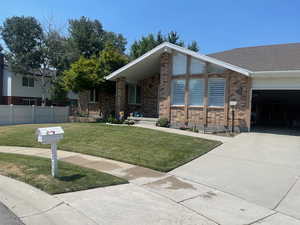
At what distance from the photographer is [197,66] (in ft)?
41.4

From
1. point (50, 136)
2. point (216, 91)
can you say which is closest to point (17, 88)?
point (216, 91)

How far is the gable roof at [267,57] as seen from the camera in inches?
437

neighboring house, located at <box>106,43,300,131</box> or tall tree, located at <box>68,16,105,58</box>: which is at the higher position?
Answer: tall tree, located at <box>68,16,105,58</box>

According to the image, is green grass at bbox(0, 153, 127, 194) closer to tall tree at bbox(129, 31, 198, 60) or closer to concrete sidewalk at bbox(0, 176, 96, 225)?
concrete sidewalk at bbox(0, 176, 96, 225)

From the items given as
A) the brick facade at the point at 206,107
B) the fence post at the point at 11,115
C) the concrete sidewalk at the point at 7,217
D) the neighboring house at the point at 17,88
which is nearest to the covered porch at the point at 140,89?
the brick facade at the point at 206,107

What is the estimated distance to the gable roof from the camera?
11108mm

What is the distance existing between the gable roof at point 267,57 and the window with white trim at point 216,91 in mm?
1518

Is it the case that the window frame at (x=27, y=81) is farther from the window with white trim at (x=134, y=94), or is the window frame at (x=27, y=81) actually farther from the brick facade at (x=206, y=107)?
the brick facade at (x=206, y=107)

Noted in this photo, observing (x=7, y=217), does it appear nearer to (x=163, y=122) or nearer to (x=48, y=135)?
(x=48, y=135)

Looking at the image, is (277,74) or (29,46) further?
(29,46)

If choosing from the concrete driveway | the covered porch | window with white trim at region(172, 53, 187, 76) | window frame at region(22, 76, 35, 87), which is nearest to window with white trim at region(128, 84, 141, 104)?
the covered porch

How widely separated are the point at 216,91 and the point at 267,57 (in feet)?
13.4

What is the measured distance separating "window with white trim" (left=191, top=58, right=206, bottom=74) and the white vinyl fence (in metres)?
14.0

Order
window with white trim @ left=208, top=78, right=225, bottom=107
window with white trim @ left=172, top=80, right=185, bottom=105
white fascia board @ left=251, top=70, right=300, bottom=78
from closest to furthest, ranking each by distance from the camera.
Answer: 1. white fascia board @ left=251, top=70, right=300, bottom=78
2. window with white trim @ left=208, top=78, right=225, bottom=107
3. window with white trim @ left=172, top=80, right=185, bottom=105
